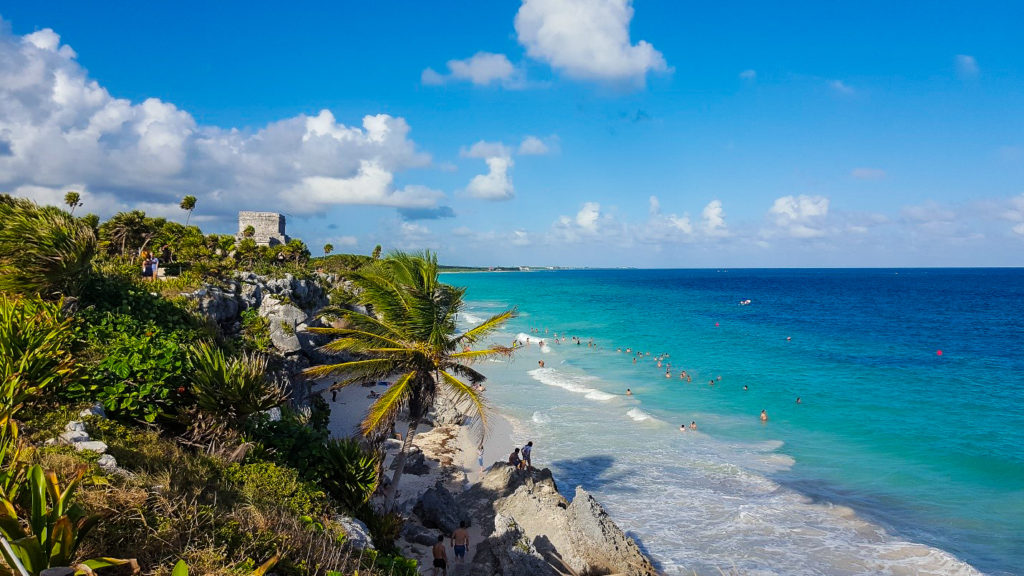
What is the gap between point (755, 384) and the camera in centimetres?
3391

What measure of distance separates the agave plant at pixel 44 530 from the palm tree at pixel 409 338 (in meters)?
7.05

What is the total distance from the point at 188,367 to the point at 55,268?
3.84 meters

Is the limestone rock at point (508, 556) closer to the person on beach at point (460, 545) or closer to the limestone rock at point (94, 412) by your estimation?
the person on beach at point (460, 545)

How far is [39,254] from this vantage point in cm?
948

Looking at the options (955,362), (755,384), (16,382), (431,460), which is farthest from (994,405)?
(16,382)

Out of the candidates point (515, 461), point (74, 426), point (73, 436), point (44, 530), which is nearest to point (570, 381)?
point (515, 461)

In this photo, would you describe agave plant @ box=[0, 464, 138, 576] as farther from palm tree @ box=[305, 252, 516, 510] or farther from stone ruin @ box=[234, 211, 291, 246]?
stone ruin @ box=[234, 211, 291, 246]

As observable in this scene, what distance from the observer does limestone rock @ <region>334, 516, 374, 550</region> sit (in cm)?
678

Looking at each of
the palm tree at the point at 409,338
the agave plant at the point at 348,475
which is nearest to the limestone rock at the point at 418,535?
the palm tree at the point at 409,338

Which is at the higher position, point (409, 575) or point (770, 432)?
point (409, 575)

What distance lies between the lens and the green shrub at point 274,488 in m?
6.66

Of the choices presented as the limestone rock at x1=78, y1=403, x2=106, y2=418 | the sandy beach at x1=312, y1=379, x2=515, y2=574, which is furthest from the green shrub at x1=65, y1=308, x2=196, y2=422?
the sandy beach at x1=312, y1=379, x2=515, y2=574

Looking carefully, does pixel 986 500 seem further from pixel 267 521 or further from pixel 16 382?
pixel 16 382

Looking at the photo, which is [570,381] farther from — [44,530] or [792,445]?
[44,530]
